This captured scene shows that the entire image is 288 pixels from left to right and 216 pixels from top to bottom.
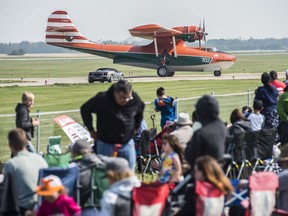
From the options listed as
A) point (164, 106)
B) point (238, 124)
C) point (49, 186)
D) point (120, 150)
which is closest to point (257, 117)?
point (238, 124)

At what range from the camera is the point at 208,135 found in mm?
7094

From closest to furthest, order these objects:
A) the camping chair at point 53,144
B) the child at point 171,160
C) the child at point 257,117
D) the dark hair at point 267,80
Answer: the child at point 171,160 < the camping chair at point 53,144 < the child at point 257,117 < the dark hair at point 267,80

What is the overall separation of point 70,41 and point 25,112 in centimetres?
4862

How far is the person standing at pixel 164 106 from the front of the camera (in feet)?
46.1

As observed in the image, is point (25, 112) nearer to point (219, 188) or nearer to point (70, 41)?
point (219, 188)

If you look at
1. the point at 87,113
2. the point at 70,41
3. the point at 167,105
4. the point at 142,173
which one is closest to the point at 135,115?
the point at 87,113

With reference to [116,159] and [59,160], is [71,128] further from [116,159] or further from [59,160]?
[116,159]

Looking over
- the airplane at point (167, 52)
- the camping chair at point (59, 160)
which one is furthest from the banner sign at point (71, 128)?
the airplane at point (167, 52)

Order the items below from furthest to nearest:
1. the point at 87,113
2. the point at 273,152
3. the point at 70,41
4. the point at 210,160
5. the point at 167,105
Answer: the point at 70,41 → the point at 167,105 → the point at 273,152 → the point at 87,113 → the point at 210,160

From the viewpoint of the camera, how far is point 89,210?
7.49 metres

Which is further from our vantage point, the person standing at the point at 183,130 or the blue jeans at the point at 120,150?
the person standing at the point at 183,130

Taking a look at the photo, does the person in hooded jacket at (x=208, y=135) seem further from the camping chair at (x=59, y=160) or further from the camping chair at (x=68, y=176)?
the camping chair at (x=59, y=160)

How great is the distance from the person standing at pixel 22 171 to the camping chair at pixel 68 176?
16cm

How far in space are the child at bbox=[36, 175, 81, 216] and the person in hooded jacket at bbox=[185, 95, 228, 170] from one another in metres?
1.30
